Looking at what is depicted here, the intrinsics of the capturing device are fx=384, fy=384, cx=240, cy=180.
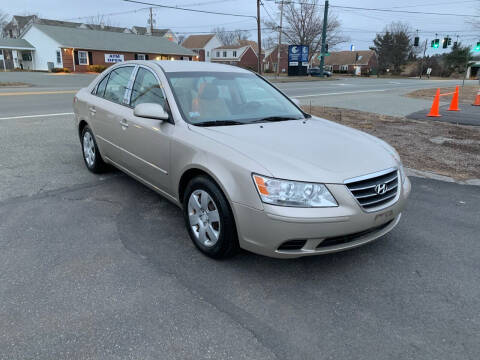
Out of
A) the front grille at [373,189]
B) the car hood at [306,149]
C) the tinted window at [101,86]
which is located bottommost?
the front grille at [373,189]

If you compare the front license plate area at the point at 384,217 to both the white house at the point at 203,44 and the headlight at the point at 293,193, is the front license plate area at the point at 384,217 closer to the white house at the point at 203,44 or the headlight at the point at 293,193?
the headlight at the point at 293,193

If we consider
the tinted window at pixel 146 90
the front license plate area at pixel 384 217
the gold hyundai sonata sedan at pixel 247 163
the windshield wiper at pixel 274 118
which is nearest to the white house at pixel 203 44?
the tinted window at pixel 146 90

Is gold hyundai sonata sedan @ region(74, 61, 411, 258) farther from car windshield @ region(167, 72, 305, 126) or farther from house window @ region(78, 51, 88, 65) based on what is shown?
house window @ region(78, 51, 88, 65)

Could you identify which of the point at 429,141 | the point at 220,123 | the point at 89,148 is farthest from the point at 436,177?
the point at 89,148

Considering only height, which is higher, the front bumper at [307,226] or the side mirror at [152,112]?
the side mirror at [152,112]

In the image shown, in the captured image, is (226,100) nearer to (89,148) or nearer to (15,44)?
(89,148)

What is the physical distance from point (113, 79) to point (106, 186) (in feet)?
4.58

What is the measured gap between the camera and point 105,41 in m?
46.0

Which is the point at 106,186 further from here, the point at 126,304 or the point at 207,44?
the point at 207,44

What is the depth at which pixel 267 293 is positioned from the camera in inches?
113

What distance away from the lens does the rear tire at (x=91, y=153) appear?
5.32 meters

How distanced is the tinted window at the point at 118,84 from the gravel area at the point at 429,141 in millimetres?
4567

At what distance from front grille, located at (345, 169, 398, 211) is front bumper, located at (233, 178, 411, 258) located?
0.06 meters

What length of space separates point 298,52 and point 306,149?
45802 millimetres
